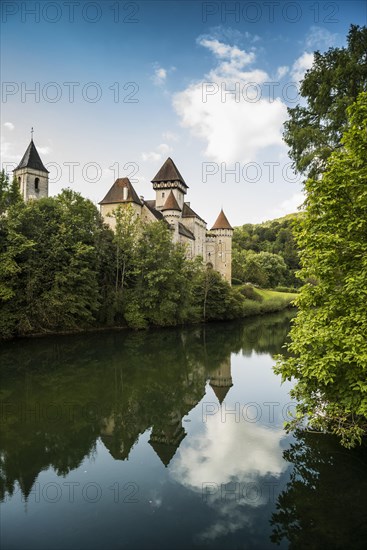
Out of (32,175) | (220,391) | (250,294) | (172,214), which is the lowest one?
(220,391)

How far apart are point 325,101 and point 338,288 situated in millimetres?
9823

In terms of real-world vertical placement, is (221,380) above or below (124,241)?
below

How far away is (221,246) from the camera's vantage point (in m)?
53.8

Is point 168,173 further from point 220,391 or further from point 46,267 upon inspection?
point 220,391

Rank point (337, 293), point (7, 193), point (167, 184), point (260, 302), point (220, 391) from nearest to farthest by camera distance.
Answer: point (337, 293) → point (220, 391) → point (7, 193) → point (260, 302) → point (167, 184)

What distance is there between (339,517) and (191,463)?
3.19m

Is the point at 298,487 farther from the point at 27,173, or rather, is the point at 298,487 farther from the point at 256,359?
the point at 27,173

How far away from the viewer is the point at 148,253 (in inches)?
1164

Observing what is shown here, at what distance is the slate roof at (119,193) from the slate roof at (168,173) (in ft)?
Answer: 21.1

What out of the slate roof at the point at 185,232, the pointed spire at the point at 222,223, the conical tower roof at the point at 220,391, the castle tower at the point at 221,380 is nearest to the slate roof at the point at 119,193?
the slate roof at the point at 185,232

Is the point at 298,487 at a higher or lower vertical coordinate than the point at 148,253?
lower

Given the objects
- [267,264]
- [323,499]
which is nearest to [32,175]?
[267,264]

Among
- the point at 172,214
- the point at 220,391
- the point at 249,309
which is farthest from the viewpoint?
the point at 172,214

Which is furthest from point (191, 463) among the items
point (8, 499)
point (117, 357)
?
point (117, 357)
